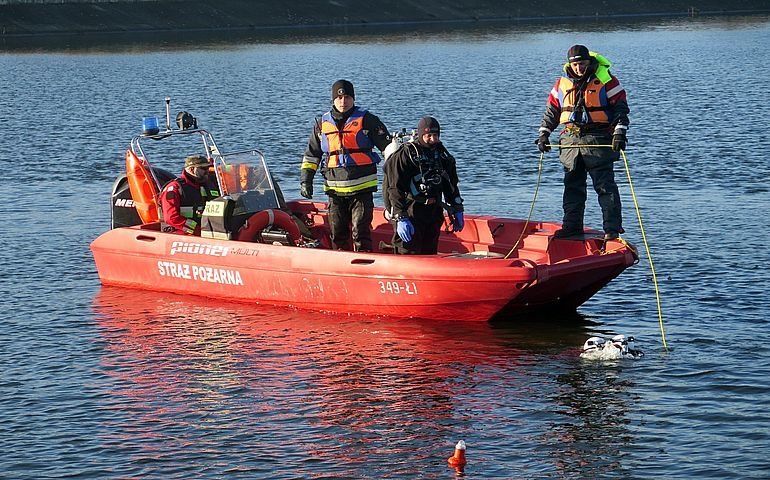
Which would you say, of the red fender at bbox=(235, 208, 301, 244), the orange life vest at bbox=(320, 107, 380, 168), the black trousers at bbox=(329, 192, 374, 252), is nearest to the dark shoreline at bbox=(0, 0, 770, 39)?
the red fender at bbox=(235, 208, 301, 244)

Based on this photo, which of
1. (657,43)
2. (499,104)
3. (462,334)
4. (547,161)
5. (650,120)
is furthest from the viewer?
(657,43)

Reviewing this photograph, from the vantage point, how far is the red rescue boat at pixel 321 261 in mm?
11969

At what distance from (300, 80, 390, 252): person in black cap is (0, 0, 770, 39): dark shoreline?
49.6 meters

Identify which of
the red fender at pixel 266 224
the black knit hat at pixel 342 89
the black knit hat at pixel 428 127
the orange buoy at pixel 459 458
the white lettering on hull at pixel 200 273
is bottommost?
the orange buoy at pixel 459 458

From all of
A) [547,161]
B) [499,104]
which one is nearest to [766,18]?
[499,104]

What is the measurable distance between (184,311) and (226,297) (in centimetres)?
45

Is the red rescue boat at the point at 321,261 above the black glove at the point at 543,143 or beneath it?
Answer: beneath

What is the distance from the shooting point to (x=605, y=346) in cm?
1125

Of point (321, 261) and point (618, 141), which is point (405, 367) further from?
point (618, 141)

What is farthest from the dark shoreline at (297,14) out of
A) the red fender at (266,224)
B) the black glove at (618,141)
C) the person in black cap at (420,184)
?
the black glove at (618,141)

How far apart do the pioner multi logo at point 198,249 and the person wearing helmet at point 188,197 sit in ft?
1.03

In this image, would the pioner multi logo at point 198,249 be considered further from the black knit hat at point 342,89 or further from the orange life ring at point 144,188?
the black knit hat at point 342,89

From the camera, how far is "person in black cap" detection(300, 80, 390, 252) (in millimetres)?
12852

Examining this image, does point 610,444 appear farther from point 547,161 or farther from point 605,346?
point 547,161
